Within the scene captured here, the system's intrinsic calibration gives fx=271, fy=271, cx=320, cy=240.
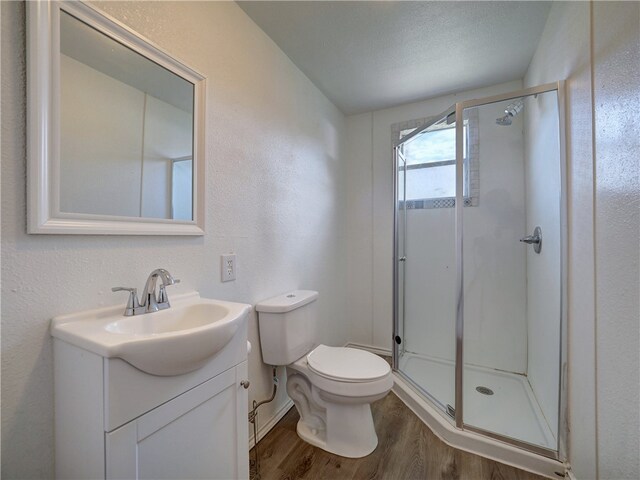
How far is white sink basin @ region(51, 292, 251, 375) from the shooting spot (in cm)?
62

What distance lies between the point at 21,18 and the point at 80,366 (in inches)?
35.9

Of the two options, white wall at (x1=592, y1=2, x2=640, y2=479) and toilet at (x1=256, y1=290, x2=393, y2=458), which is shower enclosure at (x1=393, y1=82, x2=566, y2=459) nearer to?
white wall at (x1=592, y1=2, x2=640, y2=479)

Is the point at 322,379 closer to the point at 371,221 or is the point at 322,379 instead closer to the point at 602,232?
the point at 602,232

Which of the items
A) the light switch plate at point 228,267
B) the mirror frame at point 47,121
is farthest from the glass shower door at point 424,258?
the mirror frame at point 47,121

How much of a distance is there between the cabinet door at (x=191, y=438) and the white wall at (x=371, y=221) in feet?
5.81

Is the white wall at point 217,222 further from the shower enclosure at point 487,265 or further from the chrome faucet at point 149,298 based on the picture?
the shower enclosure at point 487,265

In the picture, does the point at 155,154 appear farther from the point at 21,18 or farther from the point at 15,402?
the point at 15,402

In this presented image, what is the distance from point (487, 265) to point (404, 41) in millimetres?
1622

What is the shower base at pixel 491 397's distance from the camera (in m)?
1.47

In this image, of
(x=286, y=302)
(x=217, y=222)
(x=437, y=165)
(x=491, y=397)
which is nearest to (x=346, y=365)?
(x=286, y=302)

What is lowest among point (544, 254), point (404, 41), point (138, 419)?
point (138, 419)

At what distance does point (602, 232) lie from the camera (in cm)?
98

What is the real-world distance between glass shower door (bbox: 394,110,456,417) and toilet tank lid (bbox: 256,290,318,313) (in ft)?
3.07

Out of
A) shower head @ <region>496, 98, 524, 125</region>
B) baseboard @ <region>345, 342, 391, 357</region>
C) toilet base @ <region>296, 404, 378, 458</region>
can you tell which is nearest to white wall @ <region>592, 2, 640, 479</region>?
shower head @ <region>496, 98, 524, 125</region>
